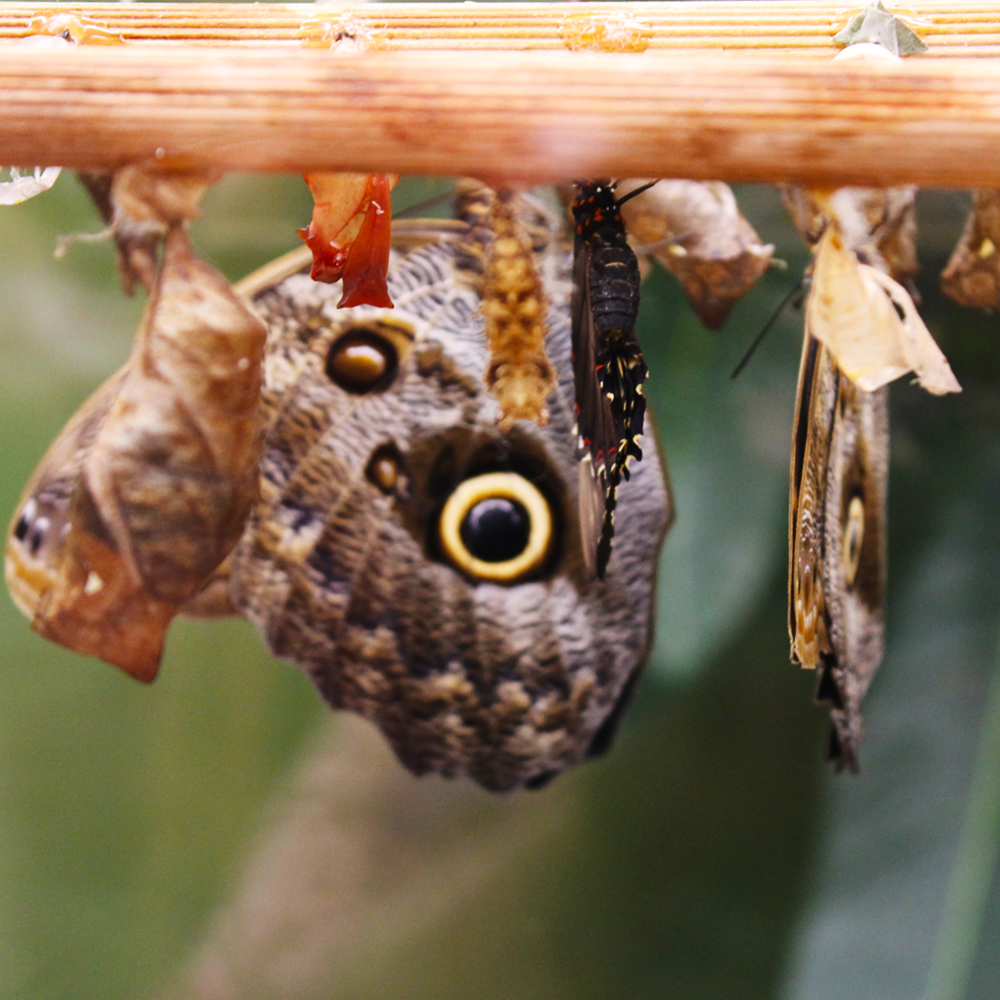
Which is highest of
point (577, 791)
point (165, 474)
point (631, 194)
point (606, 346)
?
point (631, 194)

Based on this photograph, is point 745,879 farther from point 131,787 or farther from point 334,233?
point 334,233

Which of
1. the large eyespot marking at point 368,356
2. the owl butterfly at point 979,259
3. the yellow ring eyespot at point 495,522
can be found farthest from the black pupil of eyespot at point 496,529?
the owl butterfly at point 979,259

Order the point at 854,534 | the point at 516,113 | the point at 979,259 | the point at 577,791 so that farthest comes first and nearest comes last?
the point at 577,791 < the point at 854,534 < the point at 979,259 < the point at 516,113

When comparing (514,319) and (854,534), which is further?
(854,534)

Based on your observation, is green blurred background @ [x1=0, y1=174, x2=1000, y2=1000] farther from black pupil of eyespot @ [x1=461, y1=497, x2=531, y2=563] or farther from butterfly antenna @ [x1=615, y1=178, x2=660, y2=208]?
butterfly antenna @ [x1=615, y1=178, x2=660, y2=208]

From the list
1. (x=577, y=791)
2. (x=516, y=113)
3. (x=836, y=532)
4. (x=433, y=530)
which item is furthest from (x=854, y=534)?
(x=577, y=791)

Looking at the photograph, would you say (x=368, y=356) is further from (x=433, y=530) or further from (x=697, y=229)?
(x=697, y=229)

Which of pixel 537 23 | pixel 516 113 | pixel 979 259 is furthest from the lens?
pixel 979 259

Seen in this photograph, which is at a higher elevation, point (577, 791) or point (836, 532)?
point (836, 532)
